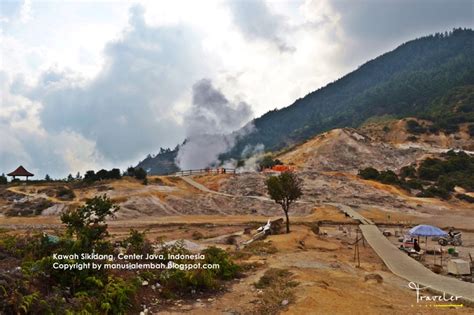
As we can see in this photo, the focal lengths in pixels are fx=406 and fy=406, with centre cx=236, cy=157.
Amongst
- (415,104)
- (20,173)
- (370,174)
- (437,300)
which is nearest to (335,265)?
(437,300)

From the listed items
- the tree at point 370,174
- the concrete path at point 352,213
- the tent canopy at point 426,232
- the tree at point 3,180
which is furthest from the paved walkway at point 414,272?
the tree at point 3,180

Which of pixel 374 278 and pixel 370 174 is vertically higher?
pixel 370 174

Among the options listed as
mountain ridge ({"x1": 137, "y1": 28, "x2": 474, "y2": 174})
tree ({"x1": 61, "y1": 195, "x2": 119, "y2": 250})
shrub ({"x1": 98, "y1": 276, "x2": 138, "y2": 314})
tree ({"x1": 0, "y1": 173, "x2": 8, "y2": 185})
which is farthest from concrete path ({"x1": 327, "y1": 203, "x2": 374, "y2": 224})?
mountain ridge ({"x1": 137, "y1": 28, "x2": 474, "y2": 174})

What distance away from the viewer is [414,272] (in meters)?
17.5

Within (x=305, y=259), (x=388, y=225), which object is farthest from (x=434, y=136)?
(x=305, y=259)

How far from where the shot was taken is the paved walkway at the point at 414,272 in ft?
46.2

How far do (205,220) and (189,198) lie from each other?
9.00 metres

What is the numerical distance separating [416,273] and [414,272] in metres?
0.24

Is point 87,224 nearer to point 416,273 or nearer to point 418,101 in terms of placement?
point 416,273

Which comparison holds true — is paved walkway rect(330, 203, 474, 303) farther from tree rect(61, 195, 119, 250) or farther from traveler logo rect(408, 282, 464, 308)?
tree rect(61, 195, 119, 250)

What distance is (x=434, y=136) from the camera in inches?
3696

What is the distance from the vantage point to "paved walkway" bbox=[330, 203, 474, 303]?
14086 millimetres

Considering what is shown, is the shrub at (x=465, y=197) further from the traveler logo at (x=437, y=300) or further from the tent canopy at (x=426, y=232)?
the traveler logo at (x=437, y=300)

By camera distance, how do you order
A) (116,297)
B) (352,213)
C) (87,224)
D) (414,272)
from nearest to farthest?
1. (116,297)
2. (87,224)
3. (414,272)
4. (352,213)
